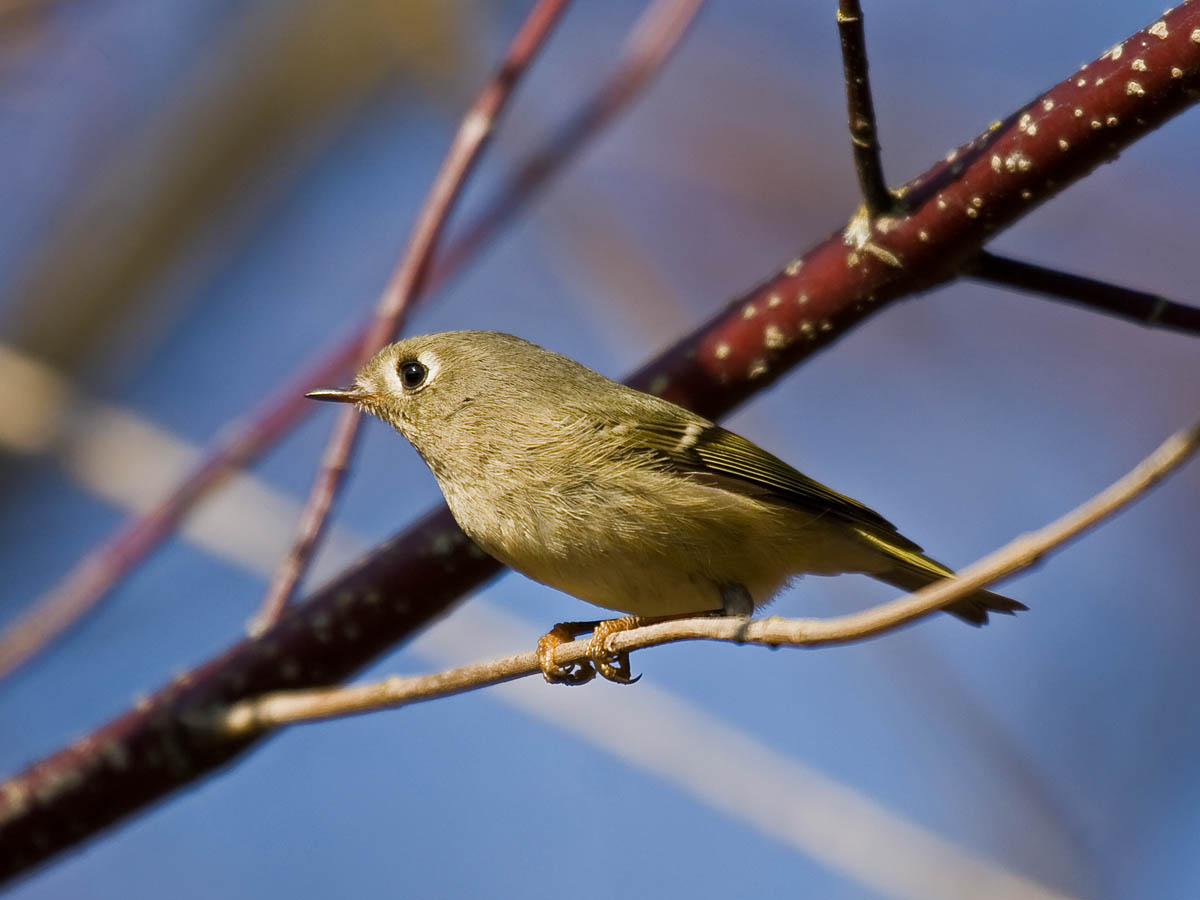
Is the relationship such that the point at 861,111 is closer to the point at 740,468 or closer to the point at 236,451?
the point at 740,468

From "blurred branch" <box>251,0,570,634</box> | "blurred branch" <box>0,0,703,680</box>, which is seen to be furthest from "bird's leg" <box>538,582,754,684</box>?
"blurred branch" <box>0,0,703,680</box>

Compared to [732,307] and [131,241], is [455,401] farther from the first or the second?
[131,241]

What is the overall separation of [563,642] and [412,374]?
63 centimetres

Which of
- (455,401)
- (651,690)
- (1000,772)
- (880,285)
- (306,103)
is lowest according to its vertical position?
(1000,772)

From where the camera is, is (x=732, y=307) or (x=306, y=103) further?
(x=306, y=103)

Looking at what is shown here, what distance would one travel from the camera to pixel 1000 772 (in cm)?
253

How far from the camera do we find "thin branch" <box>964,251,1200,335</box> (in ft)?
4.66

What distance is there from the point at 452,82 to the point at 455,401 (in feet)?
4.99

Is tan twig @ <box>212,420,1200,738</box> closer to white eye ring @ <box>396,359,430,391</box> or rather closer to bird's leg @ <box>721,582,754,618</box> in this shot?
bird's leg @ <box>721,582,754,618</box>

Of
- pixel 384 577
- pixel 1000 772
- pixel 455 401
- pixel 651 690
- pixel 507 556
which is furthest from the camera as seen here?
pixel 1000 772

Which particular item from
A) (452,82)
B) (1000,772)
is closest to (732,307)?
(1000,772)

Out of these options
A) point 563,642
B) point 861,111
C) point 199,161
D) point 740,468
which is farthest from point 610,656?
point 199,161

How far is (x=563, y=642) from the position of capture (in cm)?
177

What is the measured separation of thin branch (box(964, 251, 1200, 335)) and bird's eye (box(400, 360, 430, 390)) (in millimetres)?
963
